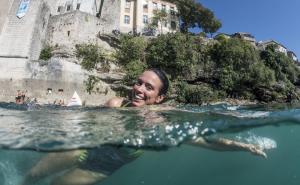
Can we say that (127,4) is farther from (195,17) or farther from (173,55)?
(173,55)

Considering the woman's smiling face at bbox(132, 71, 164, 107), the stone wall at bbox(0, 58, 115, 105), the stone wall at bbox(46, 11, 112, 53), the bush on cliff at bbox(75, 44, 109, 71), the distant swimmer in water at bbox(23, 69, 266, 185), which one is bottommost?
the distant swimmer in water at bbox(23, 69, 266, 185)

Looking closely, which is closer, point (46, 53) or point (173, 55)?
point (46, 53)

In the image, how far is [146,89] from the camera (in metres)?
7.89

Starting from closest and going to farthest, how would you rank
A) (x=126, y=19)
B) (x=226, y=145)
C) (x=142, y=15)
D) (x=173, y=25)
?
(x=226, y=145) → (x=126, y=19) → (x=142, y=15) → (x=173, y=25)

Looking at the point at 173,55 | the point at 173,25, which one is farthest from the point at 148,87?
the point at 173,25

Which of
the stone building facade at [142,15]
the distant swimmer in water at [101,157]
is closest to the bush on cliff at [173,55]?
the stone building facade at [142,15]

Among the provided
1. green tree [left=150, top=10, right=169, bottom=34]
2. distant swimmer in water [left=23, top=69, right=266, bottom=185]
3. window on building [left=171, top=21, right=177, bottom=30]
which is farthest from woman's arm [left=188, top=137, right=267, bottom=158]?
window on building [left=171, top=21, right=177, bottom=30]

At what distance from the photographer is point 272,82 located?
49906mm

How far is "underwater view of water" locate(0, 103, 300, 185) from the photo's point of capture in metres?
7.44

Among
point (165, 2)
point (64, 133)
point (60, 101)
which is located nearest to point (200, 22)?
point (165, 2)

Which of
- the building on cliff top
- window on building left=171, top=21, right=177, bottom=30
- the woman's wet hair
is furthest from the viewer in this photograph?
window on building left=171, top=21, right=177, bottom=30

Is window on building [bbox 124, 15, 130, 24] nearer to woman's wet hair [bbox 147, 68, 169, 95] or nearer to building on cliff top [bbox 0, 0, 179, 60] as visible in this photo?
building on cliff top [bbox 0, 0, 179, 60]

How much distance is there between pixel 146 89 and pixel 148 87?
6 centimetres

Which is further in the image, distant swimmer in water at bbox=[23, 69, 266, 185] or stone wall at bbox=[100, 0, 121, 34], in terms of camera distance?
stone wall at bbox=[100, 0, 121, 34]
